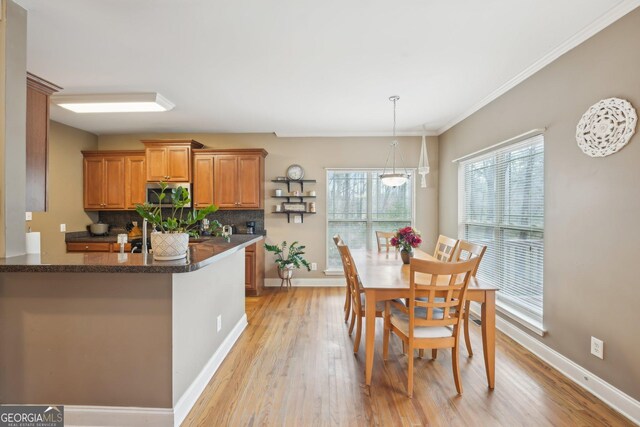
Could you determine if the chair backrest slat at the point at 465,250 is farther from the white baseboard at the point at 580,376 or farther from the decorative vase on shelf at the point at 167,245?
the decorative vase on shelf at the point at 167,245

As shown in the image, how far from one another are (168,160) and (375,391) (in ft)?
14.1

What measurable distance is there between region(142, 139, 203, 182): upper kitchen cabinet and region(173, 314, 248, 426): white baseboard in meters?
2.76

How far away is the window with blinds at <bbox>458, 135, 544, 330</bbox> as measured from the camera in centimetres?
280

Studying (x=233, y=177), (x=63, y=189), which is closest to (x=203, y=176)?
(x=233, y=177)

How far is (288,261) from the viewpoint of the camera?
4805 mm

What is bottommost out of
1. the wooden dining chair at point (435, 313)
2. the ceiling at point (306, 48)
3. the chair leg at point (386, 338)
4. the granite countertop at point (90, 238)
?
the chair leg at point (386, 338)

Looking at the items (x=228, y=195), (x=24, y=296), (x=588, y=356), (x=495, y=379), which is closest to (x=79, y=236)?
(x=228, y=195)

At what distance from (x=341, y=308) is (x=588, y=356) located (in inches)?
96.5

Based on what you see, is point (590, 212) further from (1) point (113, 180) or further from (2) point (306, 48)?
(1) point (113, 180)

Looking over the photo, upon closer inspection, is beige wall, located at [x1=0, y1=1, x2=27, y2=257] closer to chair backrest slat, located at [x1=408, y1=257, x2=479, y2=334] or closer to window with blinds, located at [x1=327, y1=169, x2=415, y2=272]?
chair backrest slat, located at [x1=408, y1=257, x2=479, y2=334]

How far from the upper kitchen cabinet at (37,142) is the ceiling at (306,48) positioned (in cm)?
44

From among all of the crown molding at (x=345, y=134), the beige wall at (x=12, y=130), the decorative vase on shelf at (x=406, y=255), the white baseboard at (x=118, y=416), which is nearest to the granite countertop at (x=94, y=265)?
the beige wall at (x=12, y=130)

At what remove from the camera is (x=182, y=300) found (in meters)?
1.91

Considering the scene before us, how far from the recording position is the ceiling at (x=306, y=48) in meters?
1.96
